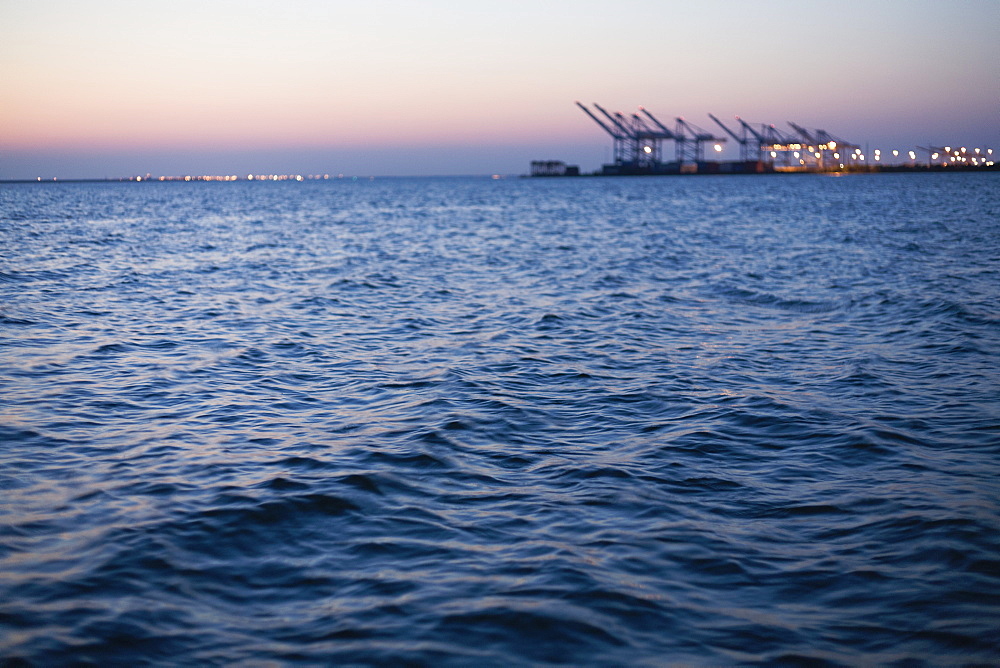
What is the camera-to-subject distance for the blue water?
14.6 feet

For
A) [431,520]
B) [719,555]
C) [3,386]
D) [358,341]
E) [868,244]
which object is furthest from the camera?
[868,244]

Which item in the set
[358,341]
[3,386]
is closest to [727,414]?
[358,341]

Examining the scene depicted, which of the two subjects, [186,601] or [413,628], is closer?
[413,628]

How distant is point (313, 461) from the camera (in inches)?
290

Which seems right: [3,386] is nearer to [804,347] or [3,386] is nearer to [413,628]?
[413,628]

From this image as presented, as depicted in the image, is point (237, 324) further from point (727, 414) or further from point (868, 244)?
point (868, 244)

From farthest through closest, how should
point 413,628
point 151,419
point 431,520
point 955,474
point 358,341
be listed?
1. point 358,341
2. point 151,419
3. point 955,474
4. point 431,520
5. point 413,628

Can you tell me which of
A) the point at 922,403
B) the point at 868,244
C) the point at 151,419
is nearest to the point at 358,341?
the point at 151,419

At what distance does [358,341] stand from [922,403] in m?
9.09

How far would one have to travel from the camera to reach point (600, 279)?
2202 cm

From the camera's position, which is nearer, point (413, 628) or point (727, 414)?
point (413, 628)

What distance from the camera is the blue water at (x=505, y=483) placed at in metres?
4.46

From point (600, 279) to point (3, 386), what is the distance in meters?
15.4

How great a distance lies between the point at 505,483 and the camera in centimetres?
682
